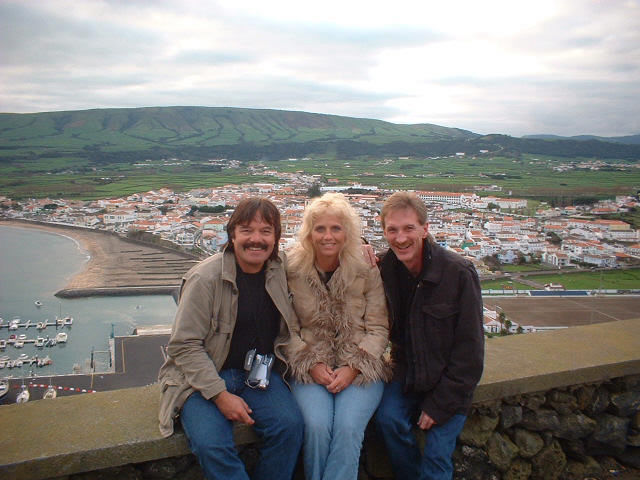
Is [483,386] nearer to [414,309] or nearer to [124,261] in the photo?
[414,309]

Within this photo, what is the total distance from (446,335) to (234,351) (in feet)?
2.79

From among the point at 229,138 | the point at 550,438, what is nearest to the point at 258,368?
the point at 550,438

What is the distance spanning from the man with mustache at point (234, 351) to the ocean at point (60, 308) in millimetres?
8911

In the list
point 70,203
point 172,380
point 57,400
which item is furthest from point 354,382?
point 70,203

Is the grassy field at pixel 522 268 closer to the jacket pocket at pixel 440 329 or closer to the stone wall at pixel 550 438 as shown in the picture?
the stone wall at pixel 550 438

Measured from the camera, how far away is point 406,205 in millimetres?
2027

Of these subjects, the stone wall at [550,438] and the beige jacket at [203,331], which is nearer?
the beige jacket at [203,331]

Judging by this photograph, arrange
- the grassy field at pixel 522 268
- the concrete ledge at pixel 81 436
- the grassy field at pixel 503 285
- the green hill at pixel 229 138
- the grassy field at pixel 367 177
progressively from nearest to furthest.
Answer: the concrete ledge at pixel 81 436
the grassy field at pixel 503 285
the grassy field at pixel 522 268
the grassy field at pixel 367 177
the green hill at pixel 229 138

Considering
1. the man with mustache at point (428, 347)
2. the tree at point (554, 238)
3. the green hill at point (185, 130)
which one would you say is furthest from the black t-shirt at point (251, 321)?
the green hill at point (185, 130)

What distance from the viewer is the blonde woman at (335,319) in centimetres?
191

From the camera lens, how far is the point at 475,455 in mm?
2025

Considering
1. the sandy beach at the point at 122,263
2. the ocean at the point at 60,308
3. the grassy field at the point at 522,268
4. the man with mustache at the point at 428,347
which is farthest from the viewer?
the sandy beach at the point at 122,263

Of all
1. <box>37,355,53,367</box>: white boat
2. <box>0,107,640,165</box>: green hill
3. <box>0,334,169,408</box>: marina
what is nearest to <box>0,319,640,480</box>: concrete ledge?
<box>0,334,169,408</box>: marina

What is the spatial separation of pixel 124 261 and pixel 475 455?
22611 mm
